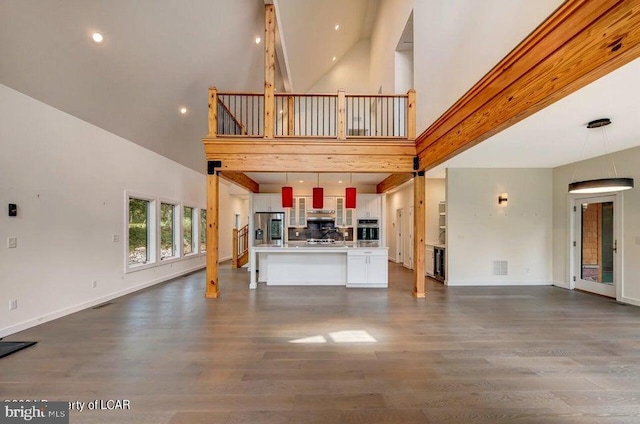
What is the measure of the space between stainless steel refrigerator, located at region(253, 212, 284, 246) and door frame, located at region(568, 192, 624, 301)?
6.99 m

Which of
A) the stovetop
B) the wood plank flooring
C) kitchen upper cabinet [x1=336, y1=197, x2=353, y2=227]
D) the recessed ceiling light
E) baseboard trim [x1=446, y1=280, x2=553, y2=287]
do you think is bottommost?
baseboard trim [x1=446, y1=280, x2=553, y2=287]

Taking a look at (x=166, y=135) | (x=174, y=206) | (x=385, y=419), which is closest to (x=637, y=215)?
(x=385, y=419)

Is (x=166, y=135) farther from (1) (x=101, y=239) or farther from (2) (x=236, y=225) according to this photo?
(2) (x=236, y=225)

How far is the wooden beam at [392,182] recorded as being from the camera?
6676 mm

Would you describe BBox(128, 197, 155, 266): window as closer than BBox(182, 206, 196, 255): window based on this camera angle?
Yes

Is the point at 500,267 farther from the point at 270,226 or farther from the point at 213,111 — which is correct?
the point at 213,111

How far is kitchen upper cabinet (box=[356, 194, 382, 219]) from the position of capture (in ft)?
29.6

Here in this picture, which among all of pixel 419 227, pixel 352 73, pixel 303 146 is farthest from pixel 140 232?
pixel 352 73

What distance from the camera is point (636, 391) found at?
2.33 meters

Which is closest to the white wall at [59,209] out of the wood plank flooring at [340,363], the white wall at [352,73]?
the wood plank flooring at [340,363]

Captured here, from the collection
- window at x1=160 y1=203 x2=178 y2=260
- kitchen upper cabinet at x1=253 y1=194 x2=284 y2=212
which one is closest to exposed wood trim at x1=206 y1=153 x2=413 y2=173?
window at x1=160 y1=203 x2=178 y2=260

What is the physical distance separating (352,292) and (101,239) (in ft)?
15.1

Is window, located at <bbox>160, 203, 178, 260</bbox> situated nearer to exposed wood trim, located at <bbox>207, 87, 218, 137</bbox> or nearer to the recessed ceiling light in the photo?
exposed wood trim, located at <bbox>207, 87, 218, 137</bbox>

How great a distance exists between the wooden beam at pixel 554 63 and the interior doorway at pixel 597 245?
12.8 ft
